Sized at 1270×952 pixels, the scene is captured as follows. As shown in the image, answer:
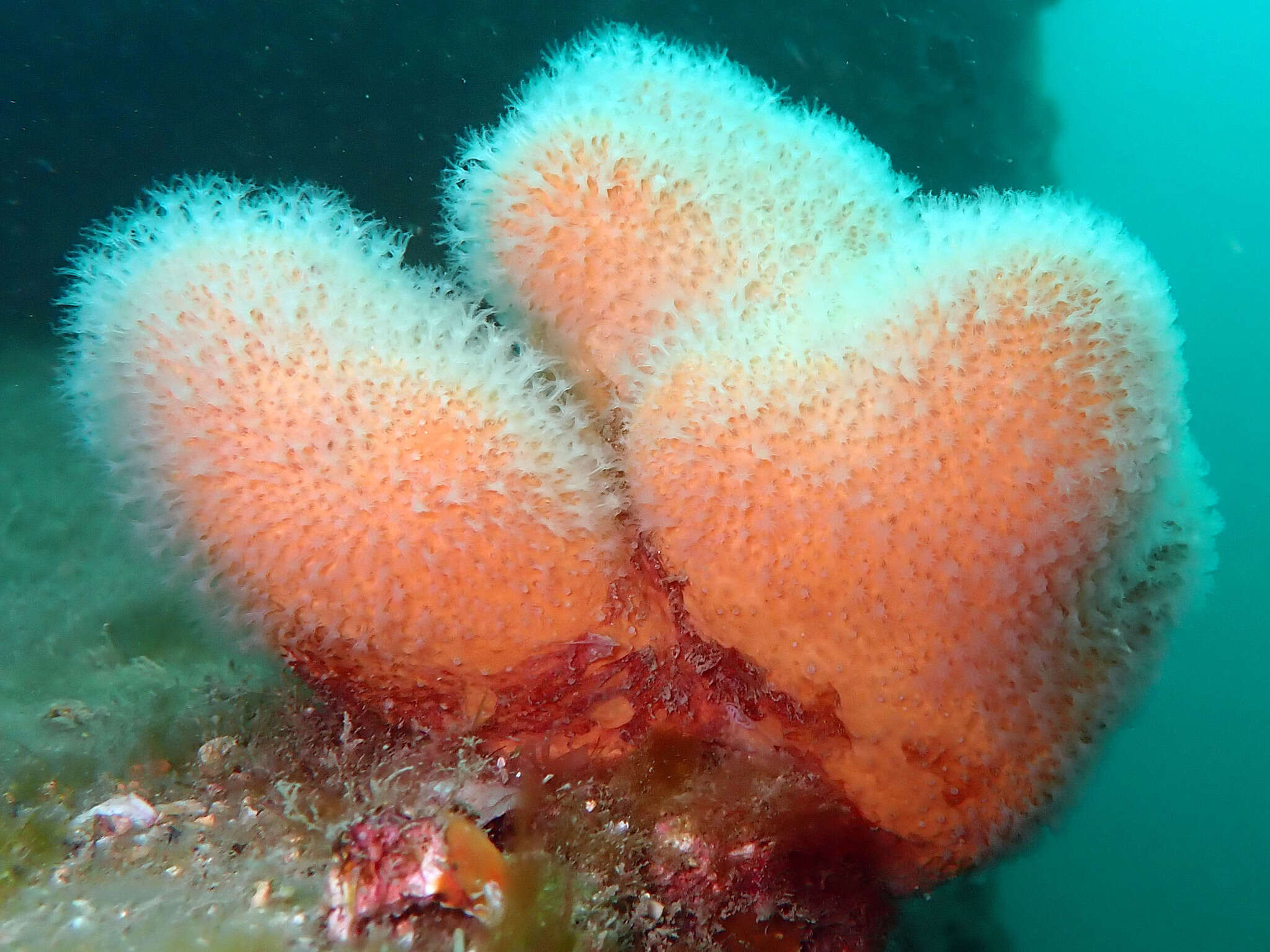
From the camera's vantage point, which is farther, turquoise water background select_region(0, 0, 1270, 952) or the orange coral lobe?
turquoise water background select_region(0, 0, 1270, 952)

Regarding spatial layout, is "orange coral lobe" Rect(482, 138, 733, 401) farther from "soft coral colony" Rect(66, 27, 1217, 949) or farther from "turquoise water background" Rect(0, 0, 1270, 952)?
"turquoise water background" Rect(0, 0, 1270, 952)

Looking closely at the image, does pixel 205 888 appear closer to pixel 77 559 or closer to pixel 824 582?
pixel 824 582

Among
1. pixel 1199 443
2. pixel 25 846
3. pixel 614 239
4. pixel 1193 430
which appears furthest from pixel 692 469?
pixel 1199 443

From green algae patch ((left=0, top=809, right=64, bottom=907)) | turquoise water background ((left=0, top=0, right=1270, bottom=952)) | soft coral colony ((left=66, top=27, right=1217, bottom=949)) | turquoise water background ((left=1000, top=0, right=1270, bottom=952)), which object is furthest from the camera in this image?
turquoise water background ((left=1000, top=0, right=1270, bottom=952))

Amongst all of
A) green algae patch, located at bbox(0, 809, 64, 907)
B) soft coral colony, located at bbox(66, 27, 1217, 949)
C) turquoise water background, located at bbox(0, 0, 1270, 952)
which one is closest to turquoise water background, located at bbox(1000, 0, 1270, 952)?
turquoise water background, located at bbox(0, 0, 1270, 952)

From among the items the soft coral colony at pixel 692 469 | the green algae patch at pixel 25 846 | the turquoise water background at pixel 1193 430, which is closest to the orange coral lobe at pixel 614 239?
the soft coral colony at pixel 692 469

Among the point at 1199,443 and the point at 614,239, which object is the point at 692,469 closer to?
the point at 614,239
